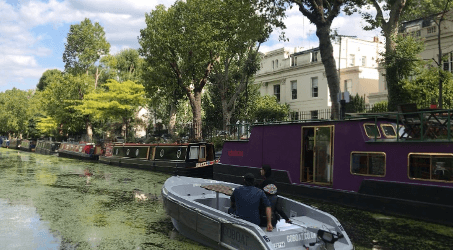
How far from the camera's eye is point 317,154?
14031 millimetres

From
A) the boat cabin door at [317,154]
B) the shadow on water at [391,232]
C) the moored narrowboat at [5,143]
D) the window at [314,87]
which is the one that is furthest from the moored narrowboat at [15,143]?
the shadow on water at [391,232]

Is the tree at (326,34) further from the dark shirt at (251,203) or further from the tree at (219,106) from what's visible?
the tree at (219,106)

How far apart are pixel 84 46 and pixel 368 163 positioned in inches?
2018

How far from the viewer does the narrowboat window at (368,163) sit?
1226cm

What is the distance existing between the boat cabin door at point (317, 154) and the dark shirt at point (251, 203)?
6974 millimetres

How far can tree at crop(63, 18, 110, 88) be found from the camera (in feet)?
179

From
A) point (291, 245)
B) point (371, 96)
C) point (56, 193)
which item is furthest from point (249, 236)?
point (371, 96)

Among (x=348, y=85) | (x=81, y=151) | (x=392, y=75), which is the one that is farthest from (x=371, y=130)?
(x=81, y=151)

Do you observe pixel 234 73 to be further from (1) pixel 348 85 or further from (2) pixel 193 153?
(2) pixel 193 153

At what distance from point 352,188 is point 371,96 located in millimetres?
25453

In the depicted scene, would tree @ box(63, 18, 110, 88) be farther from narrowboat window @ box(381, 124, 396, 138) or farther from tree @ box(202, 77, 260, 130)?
narrowboat window @ box(381, 124, 396, 138)

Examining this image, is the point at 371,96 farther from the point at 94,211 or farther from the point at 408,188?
the point at 94,211

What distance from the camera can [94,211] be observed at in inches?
485

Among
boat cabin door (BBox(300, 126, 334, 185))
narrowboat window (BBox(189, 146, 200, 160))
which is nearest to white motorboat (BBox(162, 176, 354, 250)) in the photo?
boat cabin door (BBox(300, 126, 334, 185))
